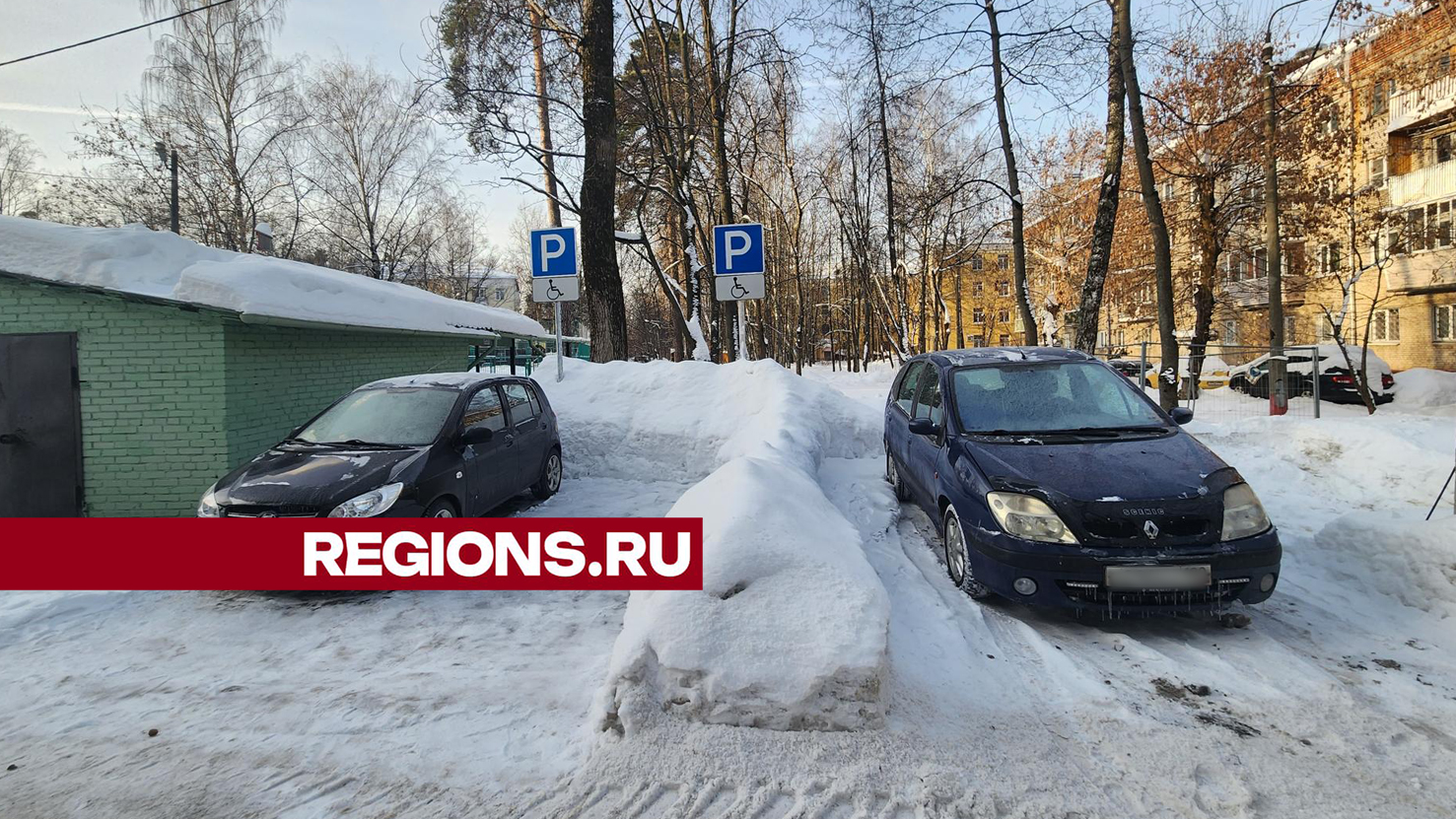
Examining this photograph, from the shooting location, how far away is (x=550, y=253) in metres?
9.98

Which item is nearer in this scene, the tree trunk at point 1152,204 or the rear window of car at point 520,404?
the rear window of car at point 520,404

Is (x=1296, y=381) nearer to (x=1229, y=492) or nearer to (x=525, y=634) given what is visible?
(x=1229, y=492)

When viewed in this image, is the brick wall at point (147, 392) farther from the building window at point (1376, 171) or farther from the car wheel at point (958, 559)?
the building window at point (1376, 171)

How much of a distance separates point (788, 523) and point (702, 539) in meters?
0.49

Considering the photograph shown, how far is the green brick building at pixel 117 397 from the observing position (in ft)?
22.2

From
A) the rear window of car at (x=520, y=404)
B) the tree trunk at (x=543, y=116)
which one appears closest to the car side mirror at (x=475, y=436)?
the rear window of car at (x=520, y=404)

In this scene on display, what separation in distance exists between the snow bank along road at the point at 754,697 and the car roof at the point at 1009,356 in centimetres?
193

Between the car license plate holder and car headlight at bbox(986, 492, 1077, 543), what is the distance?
0.28 m

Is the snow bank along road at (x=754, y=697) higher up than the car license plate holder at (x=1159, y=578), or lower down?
lower down

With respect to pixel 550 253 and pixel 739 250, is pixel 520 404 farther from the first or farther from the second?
pixel 739 250

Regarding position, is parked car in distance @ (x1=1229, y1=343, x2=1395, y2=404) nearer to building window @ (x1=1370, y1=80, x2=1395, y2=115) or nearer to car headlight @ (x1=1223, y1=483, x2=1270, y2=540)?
building window @ (x1=1370, y1=80, x2=1395, y2=115)

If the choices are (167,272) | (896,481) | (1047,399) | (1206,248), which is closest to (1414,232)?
(1206,248)

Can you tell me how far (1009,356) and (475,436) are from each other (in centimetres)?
456

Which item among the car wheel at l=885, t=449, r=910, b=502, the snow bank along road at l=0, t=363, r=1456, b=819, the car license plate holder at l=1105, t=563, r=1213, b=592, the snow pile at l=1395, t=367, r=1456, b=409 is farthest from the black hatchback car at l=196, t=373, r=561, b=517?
the snow pile at l=1395, t=367, r=1456, b=409
